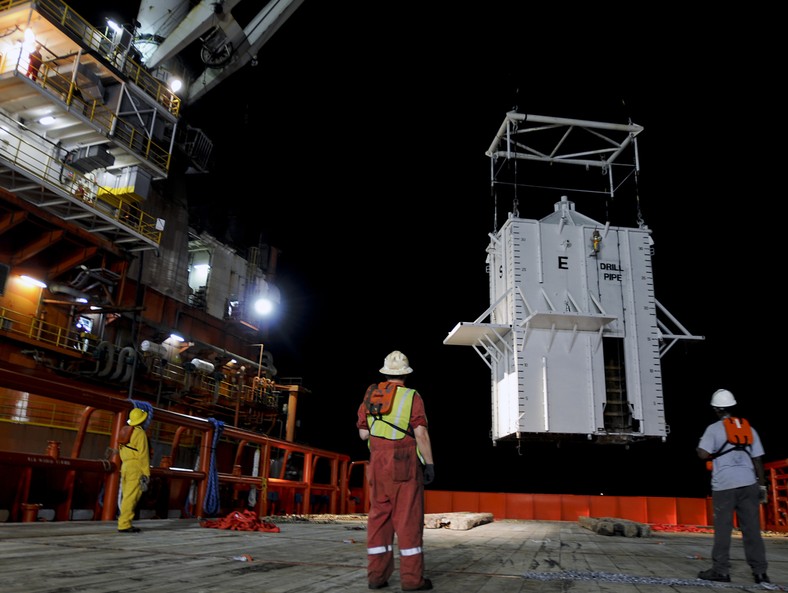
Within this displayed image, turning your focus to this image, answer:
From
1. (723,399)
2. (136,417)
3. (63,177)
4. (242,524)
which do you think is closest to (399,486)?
(723,399)

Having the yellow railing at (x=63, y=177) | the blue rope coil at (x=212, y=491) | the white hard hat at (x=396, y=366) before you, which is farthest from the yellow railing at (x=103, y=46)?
the white hard hat at (x=396, y=366)

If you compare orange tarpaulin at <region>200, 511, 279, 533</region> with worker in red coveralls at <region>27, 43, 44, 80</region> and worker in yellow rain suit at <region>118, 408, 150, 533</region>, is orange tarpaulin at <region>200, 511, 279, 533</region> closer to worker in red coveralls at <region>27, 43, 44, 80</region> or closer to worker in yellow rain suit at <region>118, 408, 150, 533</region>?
worker in yellow rain suit at <region>118, 408, 150, 533</region>

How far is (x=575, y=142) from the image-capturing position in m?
20.8

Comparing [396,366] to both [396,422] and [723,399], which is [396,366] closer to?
[396,422]

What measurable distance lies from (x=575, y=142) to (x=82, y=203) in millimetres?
17952

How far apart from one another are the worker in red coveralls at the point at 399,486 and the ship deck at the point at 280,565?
21 centimetres

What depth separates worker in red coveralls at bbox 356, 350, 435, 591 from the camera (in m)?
4.35

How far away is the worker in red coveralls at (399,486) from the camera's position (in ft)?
14.3

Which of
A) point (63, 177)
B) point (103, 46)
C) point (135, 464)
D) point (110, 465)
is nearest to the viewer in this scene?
point (135, 464)

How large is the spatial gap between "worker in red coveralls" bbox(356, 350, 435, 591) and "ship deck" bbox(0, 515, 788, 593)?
0.21m

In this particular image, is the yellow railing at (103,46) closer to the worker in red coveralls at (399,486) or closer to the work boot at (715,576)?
the worker in red coveralls at (399,486)

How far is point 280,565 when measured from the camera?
527 cm

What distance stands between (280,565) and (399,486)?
150cm

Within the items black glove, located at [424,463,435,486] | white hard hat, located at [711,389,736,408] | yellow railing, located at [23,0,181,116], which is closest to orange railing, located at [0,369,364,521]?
black glove, located at [424,463,435,486]
